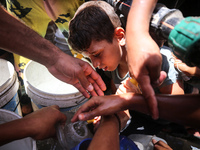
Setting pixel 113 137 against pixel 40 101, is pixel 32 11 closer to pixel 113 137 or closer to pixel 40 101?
pixel 40 101

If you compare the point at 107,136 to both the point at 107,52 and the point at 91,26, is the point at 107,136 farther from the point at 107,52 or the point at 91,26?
the point at 91,26

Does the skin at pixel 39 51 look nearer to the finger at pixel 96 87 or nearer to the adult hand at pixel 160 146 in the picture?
the finger at pixel 96 87

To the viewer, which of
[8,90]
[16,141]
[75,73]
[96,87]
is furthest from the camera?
[96,87]

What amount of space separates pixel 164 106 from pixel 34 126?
3.02ft

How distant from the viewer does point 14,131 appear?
3.40 feet

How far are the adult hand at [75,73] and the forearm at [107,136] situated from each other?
1.20ft

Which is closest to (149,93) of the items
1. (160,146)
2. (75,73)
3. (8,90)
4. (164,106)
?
(164,106)

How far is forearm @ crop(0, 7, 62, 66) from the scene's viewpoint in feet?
3.93

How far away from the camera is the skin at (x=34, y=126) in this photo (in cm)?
102

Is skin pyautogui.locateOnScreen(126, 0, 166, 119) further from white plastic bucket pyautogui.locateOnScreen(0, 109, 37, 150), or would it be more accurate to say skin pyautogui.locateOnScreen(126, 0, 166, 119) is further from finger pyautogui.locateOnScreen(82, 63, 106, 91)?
white plastic bucket pyautogui.locateOnScreen(0, 109, 37, 150)

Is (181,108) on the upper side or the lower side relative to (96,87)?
upper

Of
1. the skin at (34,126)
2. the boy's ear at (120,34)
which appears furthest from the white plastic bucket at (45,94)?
the boy's ear at (120,34)

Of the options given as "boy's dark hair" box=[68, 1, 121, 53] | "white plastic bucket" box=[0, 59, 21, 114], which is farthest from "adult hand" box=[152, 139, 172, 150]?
"white plastic bucket" box=[0, 59, 21, 114]

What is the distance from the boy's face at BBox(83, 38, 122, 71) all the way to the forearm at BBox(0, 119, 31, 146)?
876 millimetres
